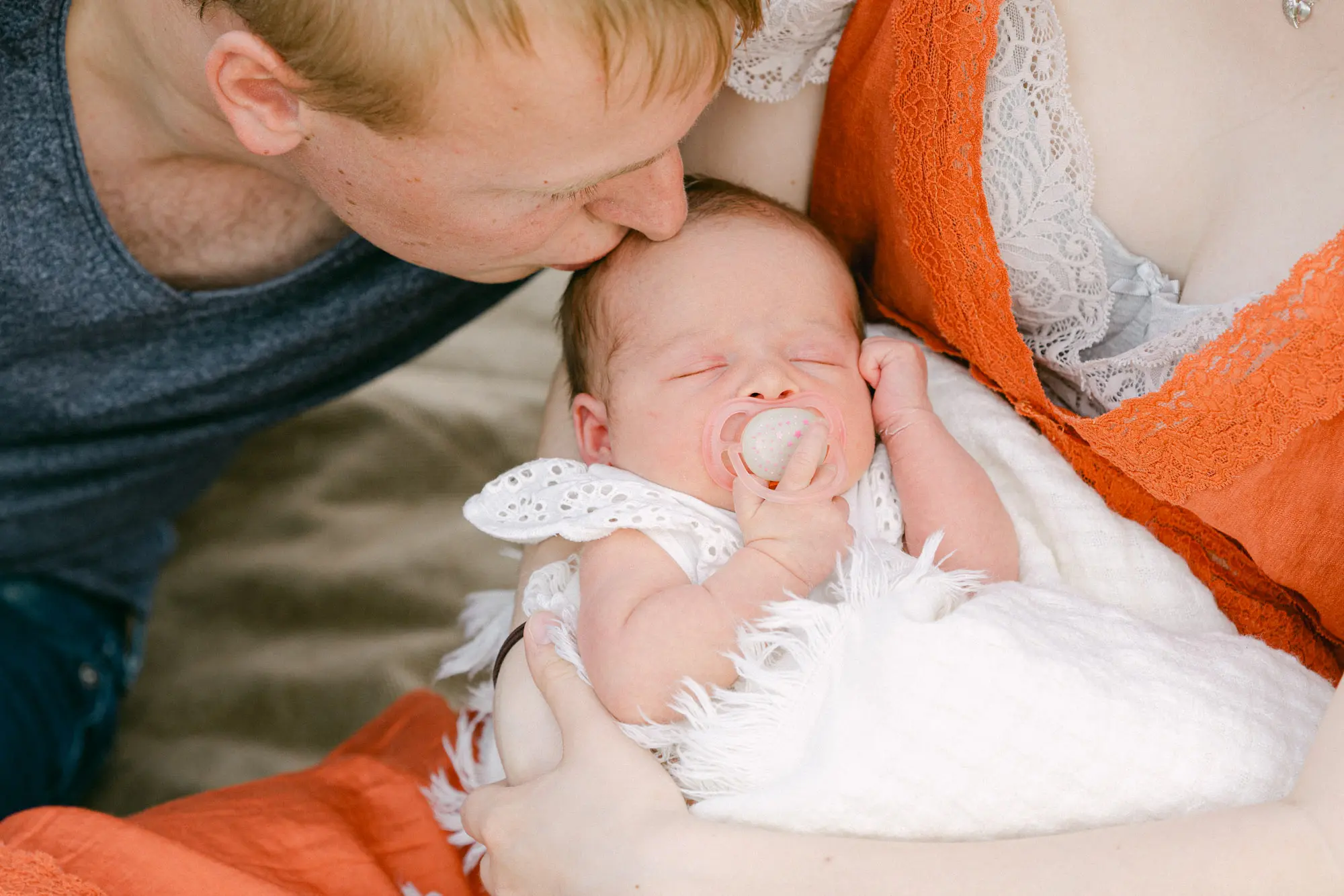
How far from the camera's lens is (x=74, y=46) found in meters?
1.16

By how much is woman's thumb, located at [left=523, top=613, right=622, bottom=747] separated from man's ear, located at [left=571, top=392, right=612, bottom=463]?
18 cm

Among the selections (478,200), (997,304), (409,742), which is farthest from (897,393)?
(409,742)

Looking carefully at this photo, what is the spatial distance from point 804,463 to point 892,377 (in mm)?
175

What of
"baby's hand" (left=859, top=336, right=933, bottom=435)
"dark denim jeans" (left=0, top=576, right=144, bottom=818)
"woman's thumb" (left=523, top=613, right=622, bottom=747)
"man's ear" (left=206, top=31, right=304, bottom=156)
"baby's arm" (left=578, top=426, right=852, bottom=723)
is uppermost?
"man's ear" (left=206, top=31, right=304, bottom=156)

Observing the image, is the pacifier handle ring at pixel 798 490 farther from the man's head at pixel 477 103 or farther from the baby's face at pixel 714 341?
the man's head at pixel 477 103

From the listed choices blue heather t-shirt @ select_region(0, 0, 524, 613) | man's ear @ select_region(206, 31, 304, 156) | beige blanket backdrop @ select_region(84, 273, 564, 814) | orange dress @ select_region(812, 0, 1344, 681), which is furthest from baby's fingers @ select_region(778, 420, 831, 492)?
beige blanket backdrop @ select_region(84, 273, 564, 814)

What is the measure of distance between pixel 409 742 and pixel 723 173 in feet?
2.46

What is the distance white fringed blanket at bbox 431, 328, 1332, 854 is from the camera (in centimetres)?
88

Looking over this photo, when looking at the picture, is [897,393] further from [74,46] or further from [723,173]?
[74,46]

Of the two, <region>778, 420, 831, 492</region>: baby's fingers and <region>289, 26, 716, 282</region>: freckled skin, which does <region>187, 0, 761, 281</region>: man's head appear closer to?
<region>289, 26, 716, 282</region>: freckled skin

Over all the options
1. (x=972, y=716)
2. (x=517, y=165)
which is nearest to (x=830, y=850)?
(x=972, y=716)

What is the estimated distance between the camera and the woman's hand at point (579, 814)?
90 centimetres

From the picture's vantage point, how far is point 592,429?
1.18 m

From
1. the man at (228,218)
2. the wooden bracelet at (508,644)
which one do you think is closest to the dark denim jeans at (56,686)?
the man at (228,218)
